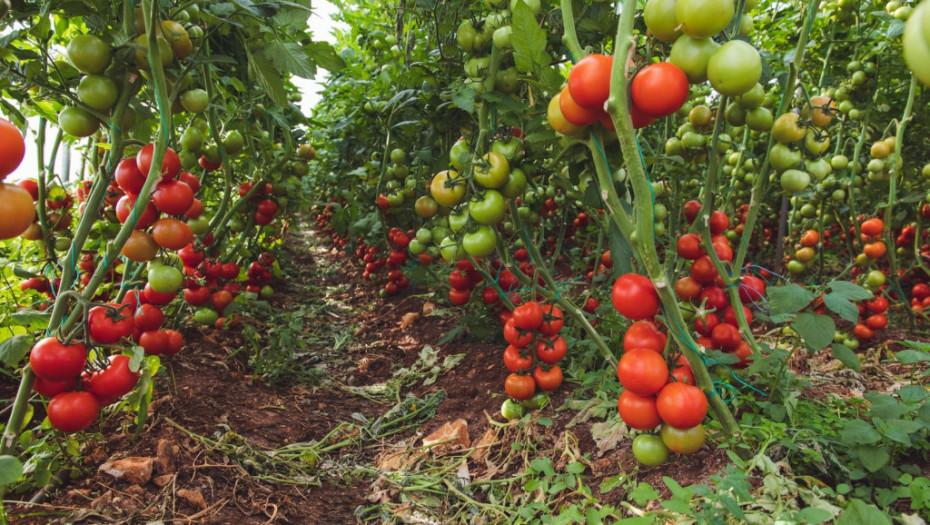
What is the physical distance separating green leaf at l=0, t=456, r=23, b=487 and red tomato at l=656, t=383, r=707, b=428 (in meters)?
1.34

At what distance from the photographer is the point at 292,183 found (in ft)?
10.8

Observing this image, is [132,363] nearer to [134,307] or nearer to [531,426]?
[134,307]

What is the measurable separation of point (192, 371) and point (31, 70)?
1.57m

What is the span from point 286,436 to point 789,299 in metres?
1.97

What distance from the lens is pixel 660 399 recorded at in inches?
50.2

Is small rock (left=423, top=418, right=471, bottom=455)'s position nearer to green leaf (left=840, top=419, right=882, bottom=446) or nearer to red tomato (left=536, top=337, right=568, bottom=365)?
red tomato (left=536, top=337, right=568, bottom=365)

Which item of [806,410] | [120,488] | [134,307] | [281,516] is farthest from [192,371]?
[806,410]

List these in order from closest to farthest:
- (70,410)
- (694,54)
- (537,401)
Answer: (694,54) → (70,410) → (537,401)

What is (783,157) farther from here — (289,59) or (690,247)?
(289,59)

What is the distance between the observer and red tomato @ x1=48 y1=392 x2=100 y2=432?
1.30 meters

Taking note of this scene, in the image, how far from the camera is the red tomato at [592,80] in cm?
111

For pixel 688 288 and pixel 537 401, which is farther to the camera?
pixel 537 401

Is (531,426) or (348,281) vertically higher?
(348,281)

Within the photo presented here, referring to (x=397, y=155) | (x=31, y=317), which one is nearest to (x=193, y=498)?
(x=31, y=317)
